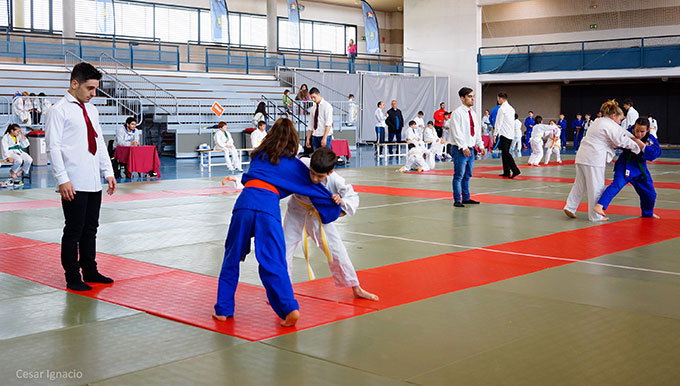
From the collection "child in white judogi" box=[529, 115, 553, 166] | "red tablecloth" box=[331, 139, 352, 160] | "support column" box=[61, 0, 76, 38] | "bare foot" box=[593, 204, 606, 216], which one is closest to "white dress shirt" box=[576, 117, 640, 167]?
"bare foot" box=[593, 204, 606, 216]

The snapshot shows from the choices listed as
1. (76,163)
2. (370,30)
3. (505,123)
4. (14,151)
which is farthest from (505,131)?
(370,30)

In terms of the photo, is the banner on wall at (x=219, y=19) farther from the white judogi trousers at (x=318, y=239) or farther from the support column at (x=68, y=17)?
the white judogi trousers at (x=318, y=239)

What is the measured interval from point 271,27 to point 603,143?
91.1 feet

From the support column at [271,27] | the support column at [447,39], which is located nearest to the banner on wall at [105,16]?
the support column at [271,27]

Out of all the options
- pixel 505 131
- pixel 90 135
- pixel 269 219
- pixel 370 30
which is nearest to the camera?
pixel 269 219

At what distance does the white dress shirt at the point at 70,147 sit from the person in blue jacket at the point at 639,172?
6.91m

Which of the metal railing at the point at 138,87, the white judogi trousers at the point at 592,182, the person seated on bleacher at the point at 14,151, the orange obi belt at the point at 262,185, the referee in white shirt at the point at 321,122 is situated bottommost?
the white judogi trousers at the point at 592,182

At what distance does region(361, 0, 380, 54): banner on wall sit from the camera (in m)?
36.3

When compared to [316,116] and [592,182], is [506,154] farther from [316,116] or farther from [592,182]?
[592,182]

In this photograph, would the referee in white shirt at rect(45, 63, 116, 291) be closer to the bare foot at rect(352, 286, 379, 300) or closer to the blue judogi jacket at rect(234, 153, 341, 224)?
the blue judogi jacket at rect(234, 153, 341, 224)

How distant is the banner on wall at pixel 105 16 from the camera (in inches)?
1164

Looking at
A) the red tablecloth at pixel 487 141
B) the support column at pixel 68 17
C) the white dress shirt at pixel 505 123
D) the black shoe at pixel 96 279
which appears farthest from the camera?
the red tablecloth at pixel 487 141

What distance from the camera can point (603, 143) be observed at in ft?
32.5

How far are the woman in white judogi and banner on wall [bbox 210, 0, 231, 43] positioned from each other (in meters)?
25.4
